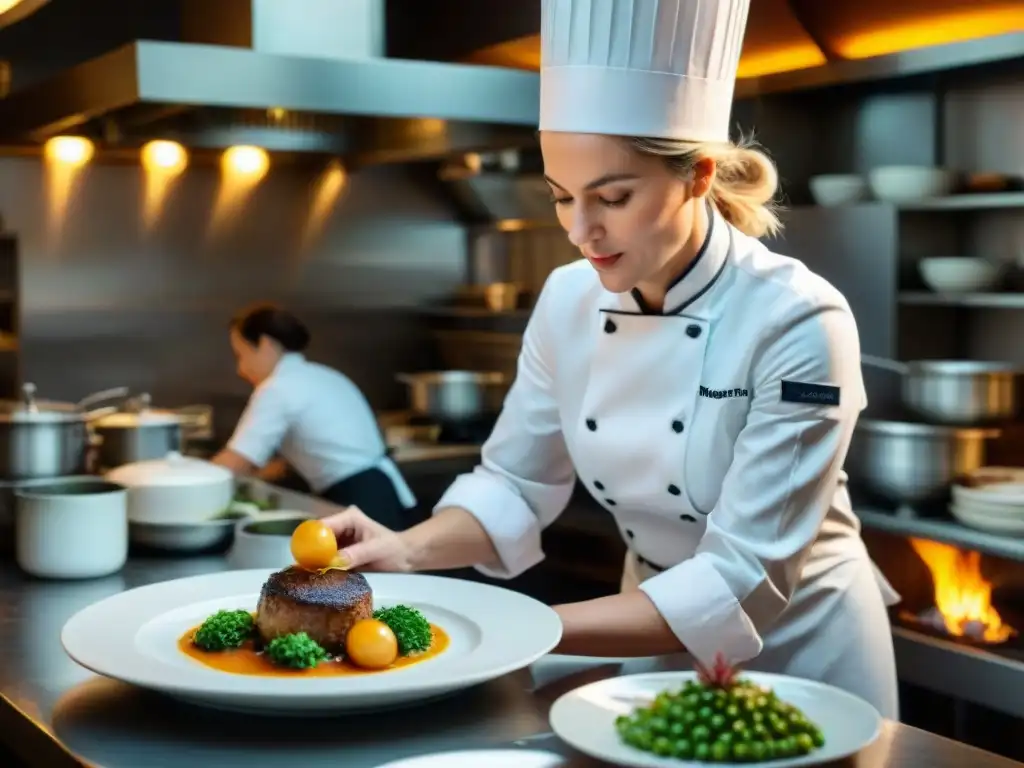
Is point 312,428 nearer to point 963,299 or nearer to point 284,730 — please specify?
point 963,299

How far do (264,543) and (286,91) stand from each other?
112 centimetres

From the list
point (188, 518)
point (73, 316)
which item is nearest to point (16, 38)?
point (73, 316)

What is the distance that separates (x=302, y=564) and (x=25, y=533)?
0.76 m

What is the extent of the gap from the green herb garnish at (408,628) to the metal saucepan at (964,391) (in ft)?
6.97

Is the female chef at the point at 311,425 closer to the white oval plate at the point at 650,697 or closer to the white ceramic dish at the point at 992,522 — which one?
the white ceramic dish at the point at 992,522

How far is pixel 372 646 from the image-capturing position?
146 cm

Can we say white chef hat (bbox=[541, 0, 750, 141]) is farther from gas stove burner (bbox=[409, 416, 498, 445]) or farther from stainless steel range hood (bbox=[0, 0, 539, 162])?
gas stove burner (bbox=[409, 416, 498, 445])

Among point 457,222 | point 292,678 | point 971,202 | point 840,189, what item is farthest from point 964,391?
point 457,222

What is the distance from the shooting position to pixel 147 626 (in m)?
1.60

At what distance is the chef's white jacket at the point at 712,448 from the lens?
1745 mm

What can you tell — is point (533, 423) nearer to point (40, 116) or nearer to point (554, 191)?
point (554, 191)

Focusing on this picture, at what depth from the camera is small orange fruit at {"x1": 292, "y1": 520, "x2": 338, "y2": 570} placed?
1.63m

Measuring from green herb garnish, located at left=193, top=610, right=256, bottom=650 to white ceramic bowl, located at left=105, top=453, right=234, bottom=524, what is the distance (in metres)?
0.82

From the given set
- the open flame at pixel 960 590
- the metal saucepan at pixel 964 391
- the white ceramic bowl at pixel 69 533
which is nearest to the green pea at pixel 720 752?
the white ceramic bowl at pixel 69 533
